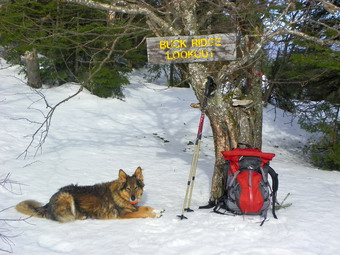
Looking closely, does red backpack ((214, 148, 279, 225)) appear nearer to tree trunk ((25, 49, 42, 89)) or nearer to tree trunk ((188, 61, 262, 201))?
tree trunk ((188, 61, 262, 201))

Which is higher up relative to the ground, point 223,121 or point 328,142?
point 223,121

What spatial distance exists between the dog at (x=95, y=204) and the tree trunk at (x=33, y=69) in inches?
408

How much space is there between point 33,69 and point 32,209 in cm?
1052

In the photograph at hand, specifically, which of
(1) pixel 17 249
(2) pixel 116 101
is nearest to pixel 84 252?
(1) pixel 17 249

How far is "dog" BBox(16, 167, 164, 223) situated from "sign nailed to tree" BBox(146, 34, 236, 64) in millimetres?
1901

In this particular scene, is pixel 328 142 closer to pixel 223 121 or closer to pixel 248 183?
pixel 223 121

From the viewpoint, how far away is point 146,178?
24.2ft

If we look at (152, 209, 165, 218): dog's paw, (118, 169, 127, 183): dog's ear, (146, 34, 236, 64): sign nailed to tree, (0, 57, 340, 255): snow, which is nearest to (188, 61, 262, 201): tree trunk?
(146, 34, 236, 64): sign nailed to tree

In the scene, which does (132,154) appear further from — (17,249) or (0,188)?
(17,249)

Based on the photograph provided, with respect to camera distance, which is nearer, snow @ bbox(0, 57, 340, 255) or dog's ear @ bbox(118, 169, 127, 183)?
snow @ bbox(0, 57, 340, 255)

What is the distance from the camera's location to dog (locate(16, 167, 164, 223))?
15.9 feet

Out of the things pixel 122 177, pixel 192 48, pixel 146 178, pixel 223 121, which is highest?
pixel 192 48

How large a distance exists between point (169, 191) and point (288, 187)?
2.51 m

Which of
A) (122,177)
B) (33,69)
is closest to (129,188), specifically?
(122,177)
